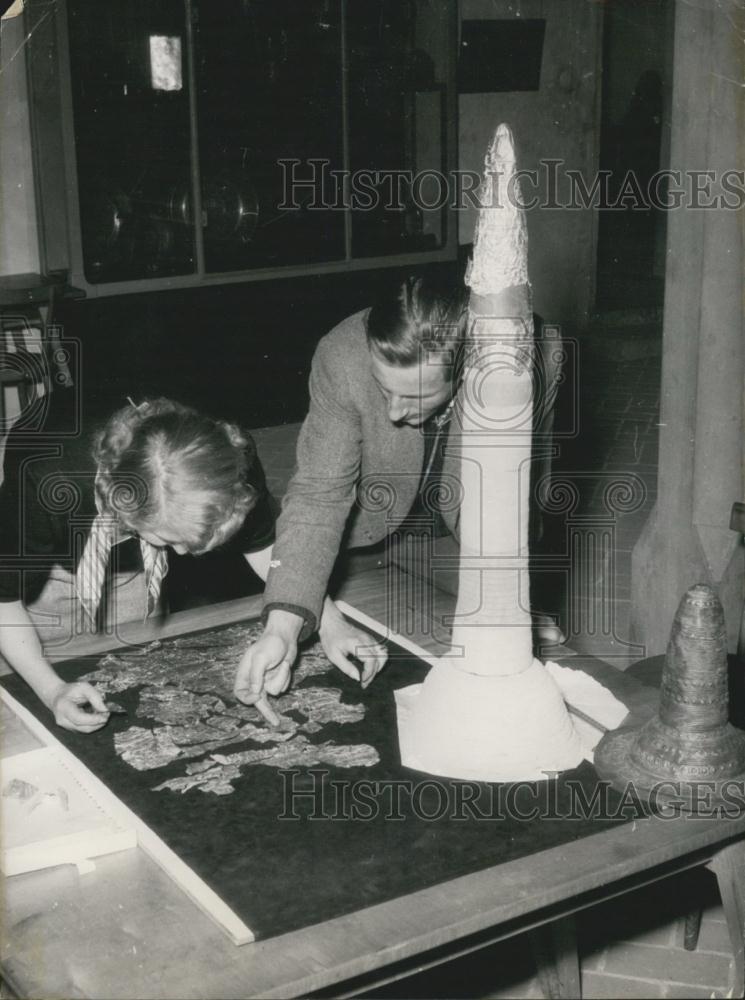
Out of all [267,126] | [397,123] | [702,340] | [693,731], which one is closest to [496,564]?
[693,731]

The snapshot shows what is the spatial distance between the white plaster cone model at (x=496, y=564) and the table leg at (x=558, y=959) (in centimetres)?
68

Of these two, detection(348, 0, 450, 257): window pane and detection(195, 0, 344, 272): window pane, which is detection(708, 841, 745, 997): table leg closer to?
detection(195, 0, 344, 272): window pane

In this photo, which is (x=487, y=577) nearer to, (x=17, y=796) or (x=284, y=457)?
(x=17, y=796)

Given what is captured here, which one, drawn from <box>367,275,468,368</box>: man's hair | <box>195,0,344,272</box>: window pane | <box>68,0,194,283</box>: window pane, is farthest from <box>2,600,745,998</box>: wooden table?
<box>195,0,344,272</box>: window pane

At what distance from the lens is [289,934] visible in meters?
1.41

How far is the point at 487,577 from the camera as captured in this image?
1.67 metres

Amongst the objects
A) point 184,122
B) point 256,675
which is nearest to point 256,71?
point 184,122

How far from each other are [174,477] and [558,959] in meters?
1.24

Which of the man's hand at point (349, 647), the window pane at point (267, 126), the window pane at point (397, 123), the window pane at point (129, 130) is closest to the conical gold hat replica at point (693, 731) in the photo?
the man's hand at point (349, 647)

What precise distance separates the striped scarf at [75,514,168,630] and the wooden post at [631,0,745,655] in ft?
4.86

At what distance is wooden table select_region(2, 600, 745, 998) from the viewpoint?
1349mm

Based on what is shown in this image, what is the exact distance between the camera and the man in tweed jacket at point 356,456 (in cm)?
206

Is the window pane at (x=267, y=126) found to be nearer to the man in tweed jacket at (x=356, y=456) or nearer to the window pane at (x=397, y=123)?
the window pane at (x=397, y=123)

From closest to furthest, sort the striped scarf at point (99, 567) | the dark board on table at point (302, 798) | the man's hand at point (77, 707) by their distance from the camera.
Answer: the dark board on table at point (302, 798) → the man's hand at point (77, 707) → the striped scarf at point (99, 567)
